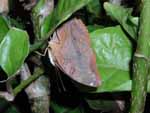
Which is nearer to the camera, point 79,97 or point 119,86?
point 119,86

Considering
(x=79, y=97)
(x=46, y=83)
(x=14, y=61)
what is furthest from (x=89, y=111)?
(x=14, y=61)

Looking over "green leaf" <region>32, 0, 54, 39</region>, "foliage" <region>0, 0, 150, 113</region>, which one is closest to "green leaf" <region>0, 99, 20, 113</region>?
"foliage" <region>0, 0, 150, 113</region>

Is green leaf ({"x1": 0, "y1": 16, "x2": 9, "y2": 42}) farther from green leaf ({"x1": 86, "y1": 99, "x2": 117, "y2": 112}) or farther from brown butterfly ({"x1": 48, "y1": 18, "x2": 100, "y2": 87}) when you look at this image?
green leaf ({"x1": 86, "y1": 99, "x2": 117, "y2": 112})

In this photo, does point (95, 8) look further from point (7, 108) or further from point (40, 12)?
point (7, 108)

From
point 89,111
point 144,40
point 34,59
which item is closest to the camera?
point 144,40

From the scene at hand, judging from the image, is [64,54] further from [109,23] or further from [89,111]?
[89,111]
